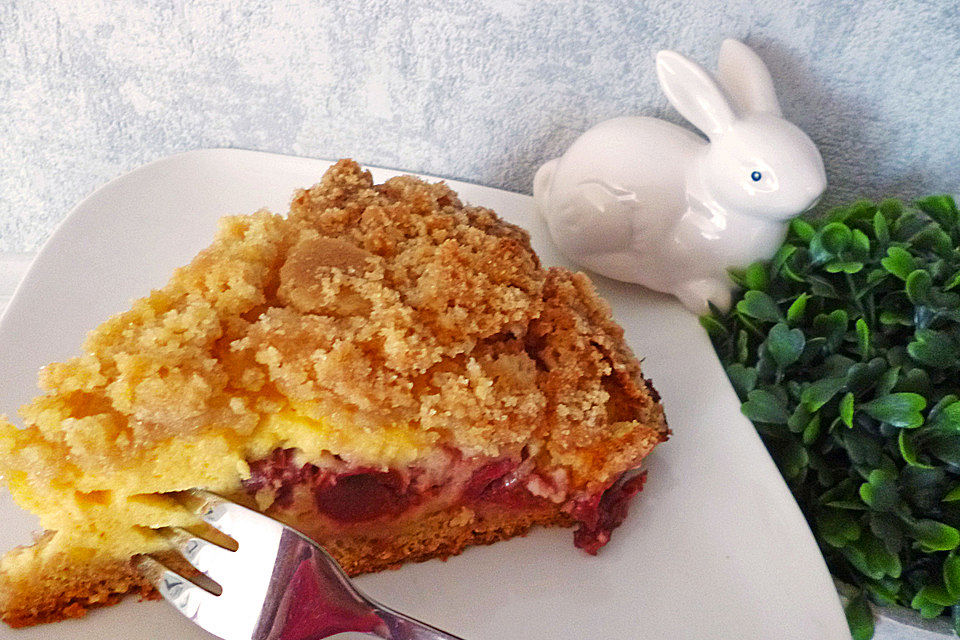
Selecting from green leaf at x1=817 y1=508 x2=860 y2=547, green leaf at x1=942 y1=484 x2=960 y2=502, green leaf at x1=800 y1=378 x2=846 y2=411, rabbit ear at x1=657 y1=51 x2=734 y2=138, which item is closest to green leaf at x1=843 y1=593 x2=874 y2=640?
green leaf at x1=817 y1=508 x2=860 y2=547

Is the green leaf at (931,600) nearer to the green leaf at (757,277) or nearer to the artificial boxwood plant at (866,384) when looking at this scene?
the artificial boxwood plant at (866,384)

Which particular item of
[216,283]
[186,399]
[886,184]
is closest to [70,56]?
[216,283]

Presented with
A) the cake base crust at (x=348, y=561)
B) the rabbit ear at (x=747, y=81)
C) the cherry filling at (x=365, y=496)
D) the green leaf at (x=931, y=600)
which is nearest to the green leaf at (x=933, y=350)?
the green leaf at (x=931, y=600)

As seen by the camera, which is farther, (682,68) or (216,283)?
(682,68)

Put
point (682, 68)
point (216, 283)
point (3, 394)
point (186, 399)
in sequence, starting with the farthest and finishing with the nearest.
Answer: point (682, 68) < point (3, 394) < point (216, 283) < point (186, 399)

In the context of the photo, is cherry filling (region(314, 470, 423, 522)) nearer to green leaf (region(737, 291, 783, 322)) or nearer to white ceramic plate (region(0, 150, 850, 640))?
white ceramic plate (region(0, 150, 850, 640))

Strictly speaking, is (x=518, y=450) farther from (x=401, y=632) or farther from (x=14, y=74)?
(x=14, y=74)

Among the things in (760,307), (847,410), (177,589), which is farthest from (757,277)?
(177,589)
